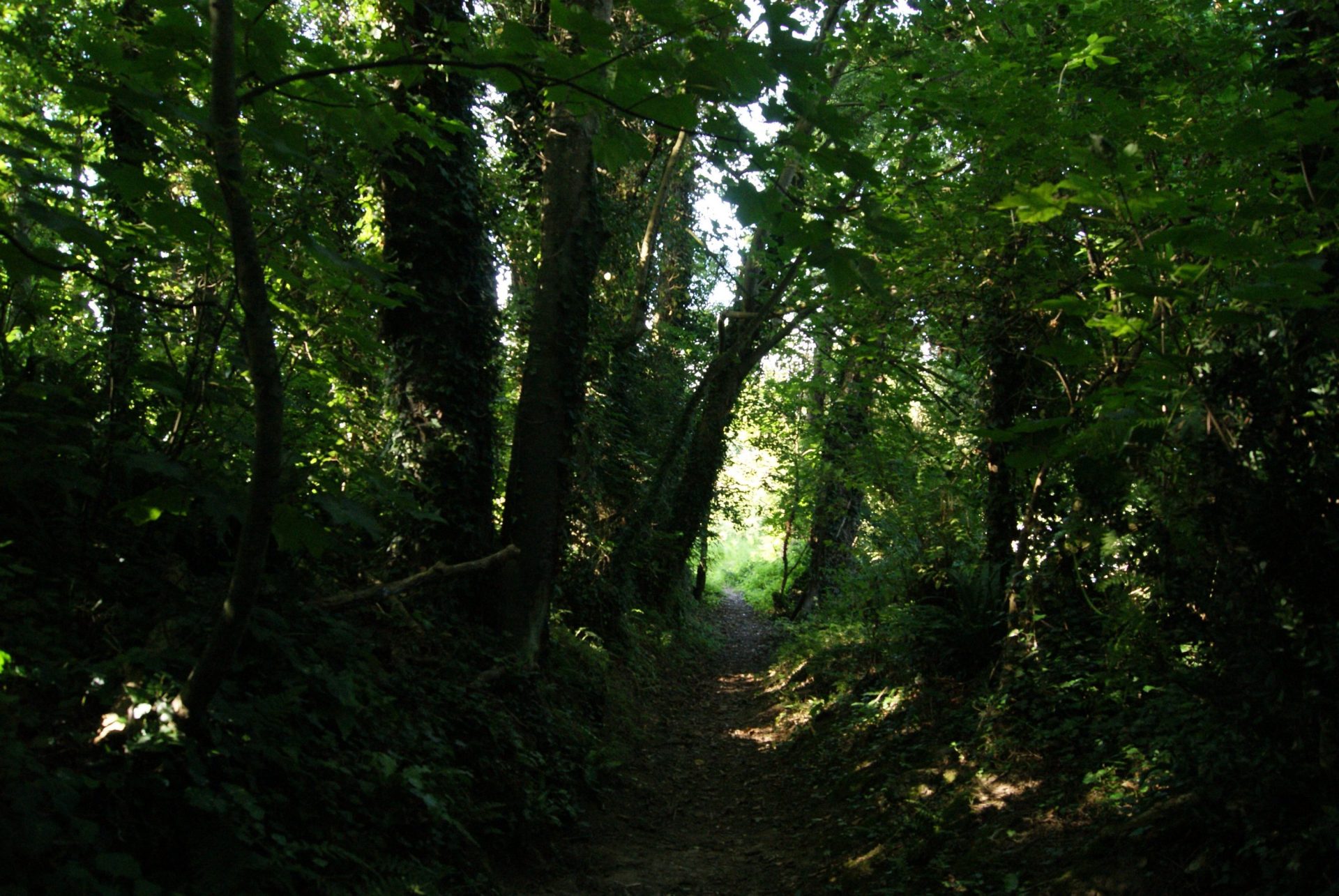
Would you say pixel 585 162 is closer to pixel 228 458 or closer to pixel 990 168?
pixel 990 168

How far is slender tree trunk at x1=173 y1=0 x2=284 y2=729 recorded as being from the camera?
2.41m

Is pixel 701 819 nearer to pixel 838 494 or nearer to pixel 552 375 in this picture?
pixel 552 375

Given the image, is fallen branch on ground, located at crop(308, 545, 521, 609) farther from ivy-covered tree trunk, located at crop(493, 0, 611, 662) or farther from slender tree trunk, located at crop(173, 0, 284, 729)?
slender tree trunk, located at crop(173, 0, 284, 729)

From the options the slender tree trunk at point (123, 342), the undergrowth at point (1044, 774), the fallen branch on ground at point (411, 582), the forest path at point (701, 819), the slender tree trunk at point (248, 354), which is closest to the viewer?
the slender tree trunk at point (248, 354)

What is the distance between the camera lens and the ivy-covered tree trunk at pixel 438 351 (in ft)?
22.8

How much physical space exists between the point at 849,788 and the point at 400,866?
14.0 feet

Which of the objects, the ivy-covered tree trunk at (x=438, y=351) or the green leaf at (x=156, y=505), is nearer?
the green leaf at (x=156, y=505)

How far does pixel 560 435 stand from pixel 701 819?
145 inches

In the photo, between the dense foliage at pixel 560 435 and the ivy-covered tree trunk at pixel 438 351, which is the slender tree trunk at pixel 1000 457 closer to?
the dense foliage at pixel 560 435

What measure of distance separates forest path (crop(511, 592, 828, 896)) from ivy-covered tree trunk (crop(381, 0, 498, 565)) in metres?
2.63

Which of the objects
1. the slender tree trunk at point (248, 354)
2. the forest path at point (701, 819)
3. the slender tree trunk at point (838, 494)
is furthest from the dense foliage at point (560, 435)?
the slender tree trunk at point (838, 494)

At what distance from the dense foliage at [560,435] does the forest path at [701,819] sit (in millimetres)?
448

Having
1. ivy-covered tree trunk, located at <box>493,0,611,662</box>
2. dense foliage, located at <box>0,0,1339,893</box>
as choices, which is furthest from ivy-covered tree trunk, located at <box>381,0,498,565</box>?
ivy-covered tree trunk, located at <box>493,0,611,662</box>

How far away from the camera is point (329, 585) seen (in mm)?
5160
